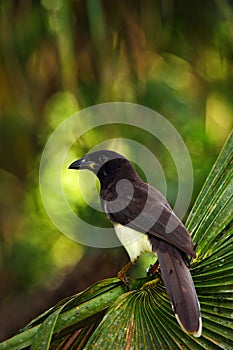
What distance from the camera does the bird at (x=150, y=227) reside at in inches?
77.6

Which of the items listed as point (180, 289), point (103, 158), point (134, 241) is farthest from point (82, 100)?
point (180, 289)

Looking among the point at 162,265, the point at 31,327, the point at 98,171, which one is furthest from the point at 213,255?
the point at 98,171

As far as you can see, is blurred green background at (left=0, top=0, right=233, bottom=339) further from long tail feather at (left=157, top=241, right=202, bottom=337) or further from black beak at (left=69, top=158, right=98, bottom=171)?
long tail feather at (left=157, top=241, right=202, bottom=337)

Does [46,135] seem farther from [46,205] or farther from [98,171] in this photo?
[98,171]

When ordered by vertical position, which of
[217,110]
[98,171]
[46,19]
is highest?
[46,19]

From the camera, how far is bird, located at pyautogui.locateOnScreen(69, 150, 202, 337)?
1.97m

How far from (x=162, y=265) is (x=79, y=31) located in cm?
220

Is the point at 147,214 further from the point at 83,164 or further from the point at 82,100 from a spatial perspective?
the point at 82,100

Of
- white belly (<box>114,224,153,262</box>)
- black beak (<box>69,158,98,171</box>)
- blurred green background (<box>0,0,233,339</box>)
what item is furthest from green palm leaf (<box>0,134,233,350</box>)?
blurred green background (<box>0,0,233,339</box>)

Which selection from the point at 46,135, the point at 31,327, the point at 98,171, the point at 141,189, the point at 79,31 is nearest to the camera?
the point at 31,327

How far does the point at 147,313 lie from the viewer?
6.31 ft

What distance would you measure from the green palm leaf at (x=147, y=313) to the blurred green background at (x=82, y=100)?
163cm

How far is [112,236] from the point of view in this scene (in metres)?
4.30

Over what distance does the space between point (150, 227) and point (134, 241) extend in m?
0.21
